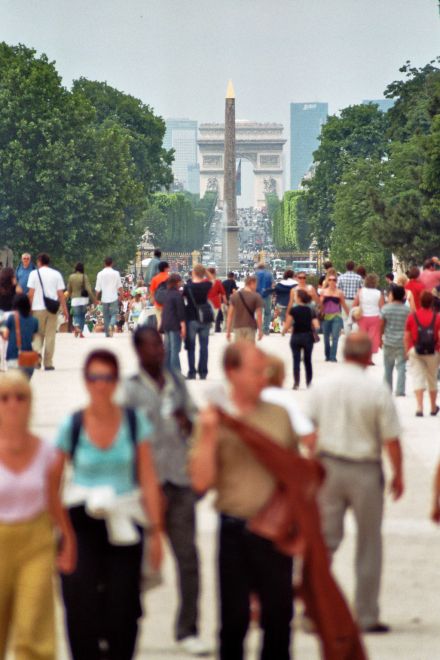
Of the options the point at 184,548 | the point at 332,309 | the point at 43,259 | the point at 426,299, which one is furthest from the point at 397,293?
the point at 184,548

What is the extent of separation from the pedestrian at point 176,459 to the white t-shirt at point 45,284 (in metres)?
15.0

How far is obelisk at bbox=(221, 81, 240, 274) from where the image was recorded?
84438mm

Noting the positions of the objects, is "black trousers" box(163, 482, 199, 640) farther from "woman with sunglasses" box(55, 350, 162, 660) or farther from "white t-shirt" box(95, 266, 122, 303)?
"white t-shirt" box(95, 266, 122, 303)

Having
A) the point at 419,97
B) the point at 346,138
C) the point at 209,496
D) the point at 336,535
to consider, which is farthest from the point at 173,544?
the point at 346,138

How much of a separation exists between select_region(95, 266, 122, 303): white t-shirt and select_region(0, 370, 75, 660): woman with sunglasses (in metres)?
24.3

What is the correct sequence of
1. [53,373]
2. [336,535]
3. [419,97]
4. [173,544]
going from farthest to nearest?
[419,97] < [53,373] < [336,535] < [173,544]

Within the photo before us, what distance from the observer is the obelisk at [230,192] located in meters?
84.4

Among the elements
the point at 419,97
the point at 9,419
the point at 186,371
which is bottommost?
the point at 186,371

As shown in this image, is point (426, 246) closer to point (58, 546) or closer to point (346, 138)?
point (346, 138)

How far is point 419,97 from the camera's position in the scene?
68812mm

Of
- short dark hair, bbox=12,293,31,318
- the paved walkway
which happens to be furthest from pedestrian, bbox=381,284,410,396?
short dark hair, bbox=12,293,31,318

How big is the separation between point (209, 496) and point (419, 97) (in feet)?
185

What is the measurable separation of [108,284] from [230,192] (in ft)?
173

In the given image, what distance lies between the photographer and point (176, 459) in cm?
842
